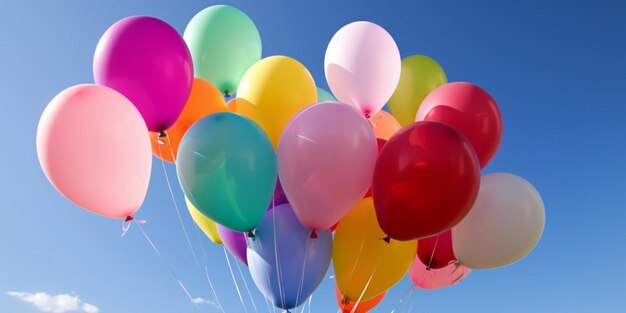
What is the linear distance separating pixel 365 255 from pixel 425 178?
1107 mm

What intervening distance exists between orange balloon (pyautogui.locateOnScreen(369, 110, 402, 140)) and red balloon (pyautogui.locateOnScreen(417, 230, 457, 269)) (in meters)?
1.04

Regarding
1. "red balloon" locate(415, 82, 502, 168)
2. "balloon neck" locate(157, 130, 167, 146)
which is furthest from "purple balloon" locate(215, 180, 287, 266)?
"red balloon" locate(415, 82, 502, 168)

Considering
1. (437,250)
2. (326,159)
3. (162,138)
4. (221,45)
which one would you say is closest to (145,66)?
(162,138)

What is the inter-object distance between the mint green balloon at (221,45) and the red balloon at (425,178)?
201 cm

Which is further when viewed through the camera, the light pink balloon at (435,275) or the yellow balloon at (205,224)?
the light pink balloon at (435,275)

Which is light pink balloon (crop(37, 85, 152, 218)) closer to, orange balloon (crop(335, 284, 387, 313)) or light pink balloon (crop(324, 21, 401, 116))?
light pink balloon (crop(324, 21, 401, 116))

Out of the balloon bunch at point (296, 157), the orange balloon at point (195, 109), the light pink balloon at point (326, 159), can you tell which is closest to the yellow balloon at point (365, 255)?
A: the balloon bunch at point (296, 157)

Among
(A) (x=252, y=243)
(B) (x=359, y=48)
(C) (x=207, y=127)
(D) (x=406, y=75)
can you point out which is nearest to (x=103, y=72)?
(C) (x=207, y=127)

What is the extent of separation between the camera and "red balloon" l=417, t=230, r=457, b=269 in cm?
468

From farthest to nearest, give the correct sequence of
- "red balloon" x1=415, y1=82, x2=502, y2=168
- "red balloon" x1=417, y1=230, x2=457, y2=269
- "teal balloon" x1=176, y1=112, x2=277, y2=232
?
"red balloon" x1=417, y1=230, x2=457, y2=269
"red balloon" x1=415, y1=82, x2=502, y2=168
"teal balloon" x1=176, y1=112, x2=277, y2=232

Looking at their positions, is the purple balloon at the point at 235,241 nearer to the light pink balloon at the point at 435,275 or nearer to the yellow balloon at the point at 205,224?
the yellow balloon at the point at 205,224

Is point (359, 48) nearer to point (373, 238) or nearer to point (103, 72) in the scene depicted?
point (373, 238)

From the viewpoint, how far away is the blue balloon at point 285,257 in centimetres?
438

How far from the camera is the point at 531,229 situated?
176 inches
